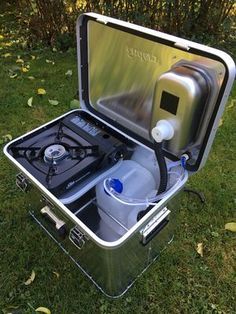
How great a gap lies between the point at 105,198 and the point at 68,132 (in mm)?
311

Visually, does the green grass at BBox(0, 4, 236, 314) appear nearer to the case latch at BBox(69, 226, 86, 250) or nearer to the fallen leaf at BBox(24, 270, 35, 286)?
the fallen leaf at BBox(24, 270, 35, 286)

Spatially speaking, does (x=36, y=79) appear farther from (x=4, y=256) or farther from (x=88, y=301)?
(x=88, y=301)

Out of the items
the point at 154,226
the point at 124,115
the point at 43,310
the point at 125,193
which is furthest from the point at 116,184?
the point at 43,310

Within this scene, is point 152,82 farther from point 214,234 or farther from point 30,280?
point 30,280

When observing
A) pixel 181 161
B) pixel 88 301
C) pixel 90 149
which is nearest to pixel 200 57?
pixel 181 161

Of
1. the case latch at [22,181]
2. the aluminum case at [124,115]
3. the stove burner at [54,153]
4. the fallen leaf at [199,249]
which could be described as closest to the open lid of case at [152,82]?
the aluminum case at [124,115]

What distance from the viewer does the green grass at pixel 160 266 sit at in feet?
4.66

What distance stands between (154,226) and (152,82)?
52 cm

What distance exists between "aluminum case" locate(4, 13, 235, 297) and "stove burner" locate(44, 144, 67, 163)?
0.10 meters

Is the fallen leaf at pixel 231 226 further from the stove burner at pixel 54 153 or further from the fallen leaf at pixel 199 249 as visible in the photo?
the stove burner at pixel 54 153

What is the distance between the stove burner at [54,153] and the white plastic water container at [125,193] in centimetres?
19

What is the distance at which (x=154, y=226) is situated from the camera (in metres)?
1.21

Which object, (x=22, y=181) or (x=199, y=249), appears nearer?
(x=22, y=181)

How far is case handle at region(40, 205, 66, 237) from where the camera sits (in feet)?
4.05
